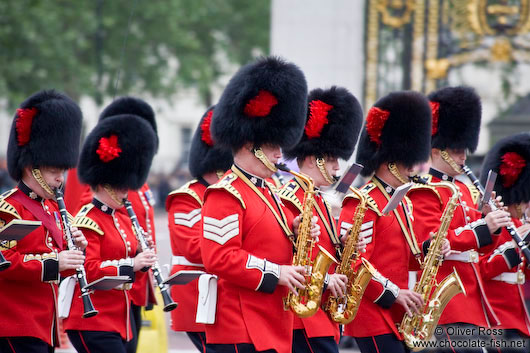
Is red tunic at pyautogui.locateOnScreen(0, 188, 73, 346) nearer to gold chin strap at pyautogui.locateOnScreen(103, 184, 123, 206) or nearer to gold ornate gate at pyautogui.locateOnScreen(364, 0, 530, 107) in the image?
gold chin strap at pyautogui.locateOnScreen(103, 184, 123, 206)

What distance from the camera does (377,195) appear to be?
5605 millimetres

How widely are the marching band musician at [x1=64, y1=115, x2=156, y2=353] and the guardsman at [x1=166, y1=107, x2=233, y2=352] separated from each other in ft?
1.14

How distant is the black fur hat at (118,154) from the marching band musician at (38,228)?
0.33 m

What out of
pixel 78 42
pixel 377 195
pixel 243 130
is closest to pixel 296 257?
pixel 243 130

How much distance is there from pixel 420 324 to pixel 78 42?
2102 cm

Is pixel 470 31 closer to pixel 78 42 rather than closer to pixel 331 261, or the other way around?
pixel 331 261

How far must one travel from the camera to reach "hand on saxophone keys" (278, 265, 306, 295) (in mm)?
4418

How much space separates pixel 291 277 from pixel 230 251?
0.31 m

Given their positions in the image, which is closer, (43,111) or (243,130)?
(243,130)

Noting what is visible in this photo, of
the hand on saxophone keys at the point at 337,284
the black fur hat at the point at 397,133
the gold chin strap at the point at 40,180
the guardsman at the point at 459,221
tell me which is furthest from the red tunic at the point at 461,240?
the gold chin strap at the point at 40,180

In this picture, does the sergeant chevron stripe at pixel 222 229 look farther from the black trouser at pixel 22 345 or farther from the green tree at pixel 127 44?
the green tree at pixel 127 44

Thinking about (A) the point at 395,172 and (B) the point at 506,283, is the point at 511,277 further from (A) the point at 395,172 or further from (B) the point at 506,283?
(A) the point at 395,172

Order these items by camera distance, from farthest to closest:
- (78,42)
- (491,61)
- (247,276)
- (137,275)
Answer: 1. (78,42)
2. (491,61)
3. (137,275)
4. (247,276)

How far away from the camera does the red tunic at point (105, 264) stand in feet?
18.0
